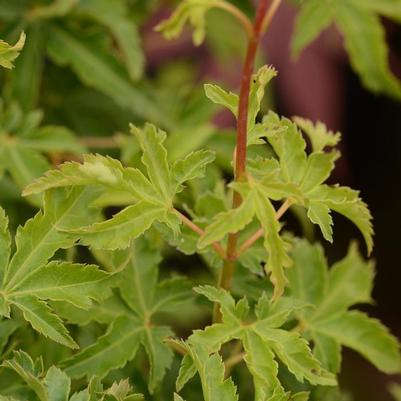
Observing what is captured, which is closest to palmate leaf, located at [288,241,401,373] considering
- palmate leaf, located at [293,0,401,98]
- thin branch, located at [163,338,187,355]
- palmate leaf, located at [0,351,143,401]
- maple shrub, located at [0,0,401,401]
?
maple shrub, located at [0,0,401,401]

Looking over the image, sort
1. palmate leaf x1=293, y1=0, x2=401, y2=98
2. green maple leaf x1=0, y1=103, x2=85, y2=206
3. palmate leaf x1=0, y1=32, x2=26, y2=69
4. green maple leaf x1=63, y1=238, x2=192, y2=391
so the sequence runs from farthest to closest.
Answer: palmate leaf x1=293, y1=0, x2=401, y2=98 → green maple leaf x1=0, y1=103, x2=85, y2=206 → green maple leaf x1=63, y1=238, x2=192, y2=391 → palmate leaf x1=0, y1=32, x2=26, y2=69

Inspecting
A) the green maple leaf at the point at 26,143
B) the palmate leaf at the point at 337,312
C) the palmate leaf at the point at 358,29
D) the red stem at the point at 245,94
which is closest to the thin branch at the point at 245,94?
the red stem at the point at 245,94

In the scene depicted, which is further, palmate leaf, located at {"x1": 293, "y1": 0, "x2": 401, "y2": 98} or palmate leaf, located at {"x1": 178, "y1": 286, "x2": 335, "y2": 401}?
palmate leaf, located at {"x1": 293, "y1": 0, "x2": 401, "y2": 98}

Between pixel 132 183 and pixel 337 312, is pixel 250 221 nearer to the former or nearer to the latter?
pixel 132 183

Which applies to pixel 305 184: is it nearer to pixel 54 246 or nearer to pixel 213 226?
pixel 213 226

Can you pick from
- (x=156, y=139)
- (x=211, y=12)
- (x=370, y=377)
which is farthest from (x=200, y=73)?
(x=156, y=139)

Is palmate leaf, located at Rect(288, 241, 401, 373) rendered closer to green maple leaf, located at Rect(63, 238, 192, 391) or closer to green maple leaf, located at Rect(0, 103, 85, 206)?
green maple leaf, located at Rect(63, 238, 192, 391)
